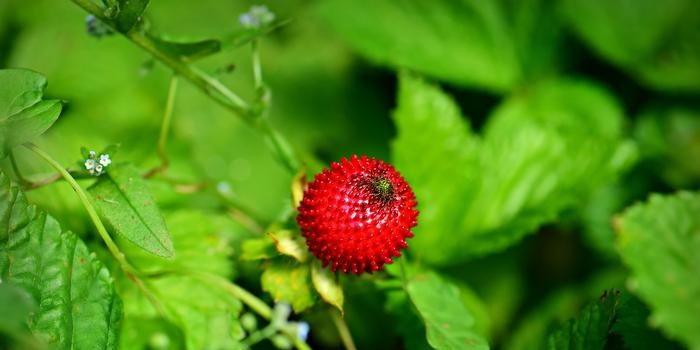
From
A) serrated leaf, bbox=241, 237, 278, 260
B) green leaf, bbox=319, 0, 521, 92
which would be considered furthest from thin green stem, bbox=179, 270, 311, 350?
green leaf, bbox=319, 0, 521, 92

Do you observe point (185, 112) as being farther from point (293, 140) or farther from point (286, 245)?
point (286, 245)

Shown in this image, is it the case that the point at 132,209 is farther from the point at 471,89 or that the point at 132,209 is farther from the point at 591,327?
the point at 471,89

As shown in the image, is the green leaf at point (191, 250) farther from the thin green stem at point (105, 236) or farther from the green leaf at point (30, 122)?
the green leaf at point (30, 122)

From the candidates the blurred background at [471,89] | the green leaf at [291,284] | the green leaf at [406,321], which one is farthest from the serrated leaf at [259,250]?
the blurred background at [471,89]

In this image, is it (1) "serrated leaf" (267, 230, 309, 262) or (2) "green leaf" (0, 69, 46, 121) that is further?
(1) "serrated leaf" (267, 230, 309, 262)

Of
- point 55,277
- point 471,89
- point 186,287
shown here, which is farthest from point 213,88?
point 471,89

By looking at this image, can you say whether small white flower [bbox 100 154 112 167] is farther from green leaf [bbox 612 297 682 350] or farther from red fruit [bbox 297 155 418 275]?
green leaf [bbox 612 297 682 350]
